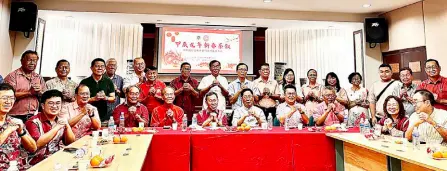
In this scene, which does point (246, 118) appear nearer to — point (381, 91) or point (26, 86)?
point (381, 91)

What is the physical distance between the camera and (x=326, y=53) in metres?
6.86

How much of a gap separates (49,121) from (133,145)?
69 centimetres

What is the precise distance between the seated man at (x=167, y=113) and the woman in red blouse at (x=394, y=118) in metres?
2.33

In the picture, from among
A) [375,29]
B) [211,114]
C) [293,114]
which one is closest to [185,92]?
[211,114]

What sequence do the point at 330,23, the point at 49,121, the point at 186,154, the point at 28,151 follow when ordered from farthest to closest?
the point at 330,23, the point at 186,154, the point at 49,121, the point at 28,151

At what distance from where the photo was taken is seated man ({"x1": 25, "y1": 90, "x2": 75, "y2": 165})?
2178 millimetres

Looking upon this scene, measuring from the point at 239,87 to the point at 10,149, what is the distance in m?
2.98

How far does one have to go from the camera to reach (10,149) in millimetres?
1887

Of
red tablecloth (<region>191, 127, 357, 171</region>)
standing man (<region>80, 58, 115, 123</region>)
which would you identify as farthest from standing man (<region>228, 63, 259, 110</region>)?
standing man (<region>80, 58, 115, 123</region>)

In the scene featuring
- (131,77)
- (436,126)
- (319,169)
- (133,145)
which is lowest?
(319,169)

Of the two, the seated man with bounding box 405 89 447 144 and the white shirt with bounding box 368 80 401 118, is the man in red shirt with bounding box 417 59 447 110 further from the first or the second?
the seated man with bounding box 405 89 447 144

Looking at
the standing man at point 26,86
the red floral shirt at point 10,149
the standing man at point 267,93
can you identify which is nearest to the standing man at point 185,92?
the standing man at point 267,93

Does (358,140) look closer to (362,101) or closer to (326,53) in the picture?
(362,101)

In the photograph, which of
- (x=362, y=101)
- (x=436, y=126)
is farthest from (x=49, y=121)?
(x=362, y=101)
